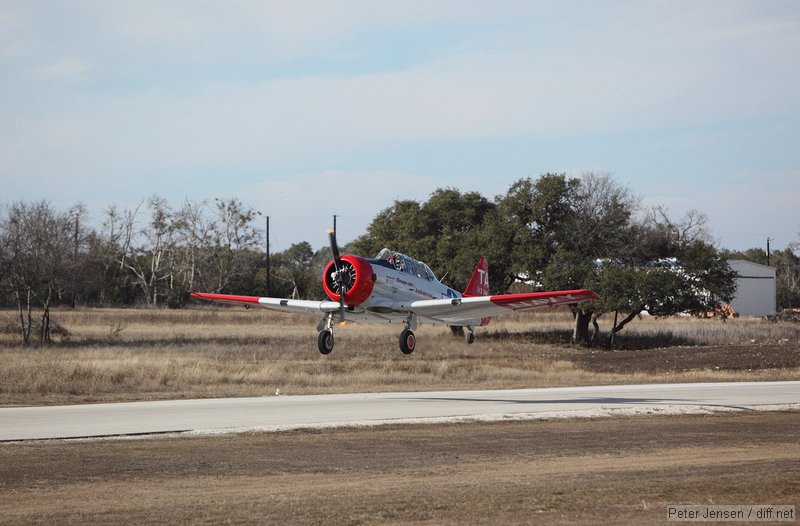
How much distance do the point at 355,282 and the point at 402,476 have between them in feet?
37.9

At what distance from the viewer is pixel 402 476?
1498 centimetres

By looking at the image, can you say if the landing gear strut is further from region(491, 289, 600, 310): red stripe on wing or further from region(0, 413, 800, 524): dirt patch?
region(0, 413, 800, 524): dirt patch

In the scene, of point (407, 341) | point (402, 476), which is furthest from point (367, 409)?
point (402, 476)

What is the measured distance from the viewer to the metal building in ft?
299

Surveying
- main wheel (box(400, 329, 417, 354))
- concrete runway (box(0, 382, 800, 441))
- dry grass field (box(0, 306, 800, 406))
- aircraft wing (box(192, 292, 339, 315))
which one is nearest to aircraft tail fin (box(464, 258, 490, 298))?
dry grass field (box(0, 306, 800, 406))

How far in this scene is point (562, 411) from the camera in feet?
83.4

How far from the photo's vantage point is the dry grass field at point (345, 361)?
1224 inches

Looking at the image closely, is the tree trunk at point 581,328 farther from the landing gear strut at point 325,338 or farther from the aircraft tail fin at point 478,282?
the landing gear strut at point 325,338

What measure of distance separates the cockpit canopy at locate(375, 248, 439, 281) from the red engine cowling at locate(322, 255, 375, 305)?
870mm

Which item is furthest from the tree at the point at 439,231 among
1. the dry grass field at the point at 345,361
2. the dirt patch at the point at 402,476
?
the dirt patch at the point at 402,476

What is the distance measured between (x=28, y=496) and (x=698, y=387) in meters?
27.1

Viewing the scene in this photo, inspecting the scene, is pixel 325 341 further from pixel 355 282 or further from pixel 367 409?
pixel 367 409

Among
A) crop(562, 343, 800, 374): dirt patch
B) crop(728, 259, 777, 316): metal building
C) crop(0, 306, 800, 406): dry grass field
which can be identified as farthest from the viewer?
crop(728, 259, 777, 316): metal building

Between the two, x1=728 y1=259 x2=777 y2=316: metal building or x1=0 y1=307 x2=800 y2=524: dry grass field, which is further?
x1=728 y1=259 x2=777 y2=316: metal building
